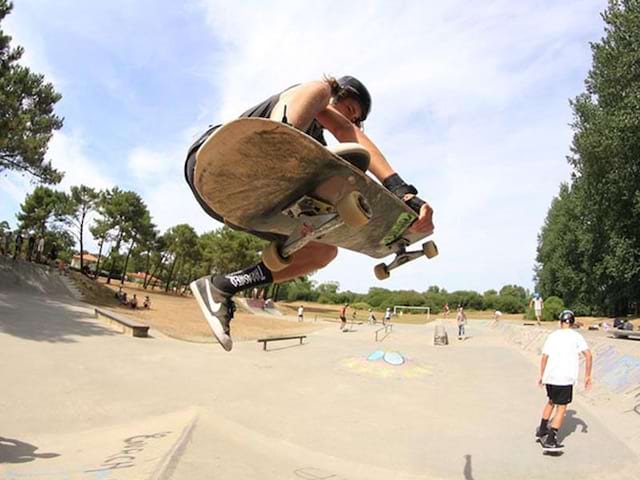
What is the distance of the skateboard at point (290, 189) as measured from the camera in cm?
217

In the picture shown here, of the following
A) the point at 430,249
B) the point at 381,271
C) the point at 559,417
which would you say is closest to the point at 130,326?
the point at 559,417

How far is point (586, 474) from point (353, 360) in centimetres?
942

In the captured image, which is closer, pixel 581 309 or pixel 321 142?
pixel 321 142

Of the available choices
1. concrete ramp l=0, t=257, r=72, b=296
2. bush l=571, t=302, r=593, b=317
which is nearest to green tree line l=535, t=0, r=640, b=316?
bush l=571, t=302, r=593, b=317

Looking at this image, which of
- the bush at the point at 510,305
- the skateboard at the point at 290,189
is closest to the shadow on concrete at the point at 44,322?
the skateboard at the point at 290,189

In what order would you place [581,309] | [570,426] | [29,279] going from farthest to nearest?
[581,309]
[29,279]
[570,426]

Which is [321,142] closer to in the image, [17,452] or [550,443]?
[17,452]

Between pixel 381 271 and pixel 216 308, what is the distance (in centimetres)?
130

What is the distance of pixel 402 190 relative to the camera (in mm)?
2865

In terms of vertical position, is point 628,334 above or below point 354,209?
below

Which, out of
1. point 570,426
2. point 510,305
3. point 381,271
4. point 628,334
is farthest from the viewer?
point 510,305

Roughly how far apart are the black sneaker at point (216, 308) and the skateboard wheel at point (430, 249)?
58.5 inches

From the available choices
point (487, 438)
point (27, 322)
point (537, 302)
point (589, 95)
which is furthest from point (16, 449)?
point (589, 95)

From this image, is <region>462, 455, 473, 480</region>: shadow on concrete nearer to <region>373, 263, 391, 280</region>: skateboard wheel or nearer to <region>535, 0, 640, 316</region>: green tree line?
<region>373, 263, 391, 280</region>: skateboard wheel
